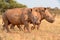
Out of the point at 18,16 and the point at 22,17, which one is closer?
the point at 22,17

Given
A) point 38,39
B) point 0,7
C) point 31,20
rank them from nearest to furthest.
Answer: point 38,39
point 31,20
point 0,7

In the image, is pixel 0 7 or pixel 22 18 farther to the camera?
pixel 0 7

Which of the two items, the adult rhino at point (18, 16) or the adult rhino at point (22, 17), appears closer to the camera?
the adult rhino at point (22, 17)

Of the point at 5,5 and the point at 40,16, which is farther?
the point at 5,5

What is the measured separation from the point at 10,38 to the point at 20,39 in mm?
377

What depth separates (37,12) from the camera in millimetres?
13539

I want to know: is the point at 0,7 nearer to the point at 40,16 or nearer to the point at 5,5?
the point at 5,5

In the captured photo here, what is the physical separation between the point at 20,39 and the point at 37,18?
3.38 m

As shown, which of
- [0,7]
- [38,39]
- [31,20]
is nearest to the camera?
[38,39]

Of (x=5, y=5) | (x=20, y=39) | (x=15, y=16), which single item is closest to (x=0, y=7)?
(x=5, y=5)

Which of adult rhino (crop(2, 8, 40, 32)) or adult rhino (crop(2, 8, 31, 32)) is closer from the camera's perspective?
adult rhino (crop(2, 8, 40, 32))

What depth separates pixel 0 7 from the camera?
119 feet

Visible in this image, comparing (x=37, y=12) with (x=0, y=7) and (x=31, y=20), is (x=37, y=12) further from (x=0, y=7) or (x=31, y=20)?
(x=0, y=7)

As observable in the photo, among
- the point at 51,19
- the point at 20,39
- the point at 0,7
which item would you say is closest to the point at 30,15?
the point at 51,19
